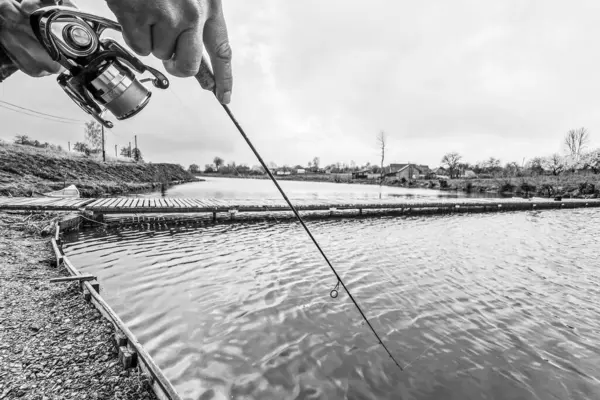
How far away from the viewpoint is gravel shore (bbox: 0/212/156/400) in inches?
103

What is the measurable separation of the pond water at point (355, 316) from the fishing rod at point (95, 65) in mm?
3463

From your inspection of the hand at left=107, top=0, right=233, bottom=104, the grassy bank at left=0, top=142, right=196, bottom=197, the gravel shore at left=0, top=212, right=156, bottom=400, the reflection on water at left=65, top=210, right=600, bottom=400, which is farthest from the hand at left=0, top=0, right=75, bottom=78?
the grassy bank at left=0, top=142, right=196, bottom=197

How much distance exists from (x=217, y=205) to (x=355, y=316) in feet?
39.4

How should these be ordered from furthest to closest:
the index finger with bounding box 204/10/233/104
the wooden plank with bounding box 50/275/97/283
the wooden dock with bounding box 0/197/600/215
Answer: the wooden dock with bounding box 0/197/600/215 → the wooden plank with bounding box 50/275/97/283 → the index finger with bounding box 204/10/233/104

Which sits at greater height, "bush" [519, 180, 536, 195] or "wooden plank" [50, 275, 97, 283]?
"bush" [519, 180, 536, 195]

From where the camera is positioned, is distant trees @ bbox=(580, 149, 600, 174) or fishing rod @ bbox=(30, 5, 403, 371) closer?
fishing rod @ bbox=(30, 5, 403, 371)

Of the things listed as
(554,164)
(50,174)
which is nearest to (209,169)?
(50,174)

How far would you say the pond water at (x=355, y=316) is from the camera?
3697mm

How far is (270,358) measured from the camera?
13.2ft

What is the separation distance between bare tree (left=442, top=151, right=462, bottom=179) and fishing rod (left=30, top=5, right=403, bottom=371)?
3823 inches

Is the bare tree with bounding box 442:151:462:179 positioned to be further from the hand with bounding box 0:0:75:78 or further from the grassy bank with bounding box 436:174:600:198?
the hand with bounding box 0:0:75:78

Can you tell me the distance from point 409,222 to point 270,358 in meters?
15.0

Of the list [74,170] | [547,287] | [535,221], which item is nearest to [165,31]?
[547,287]

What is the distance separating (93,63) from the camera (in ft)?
4.64
